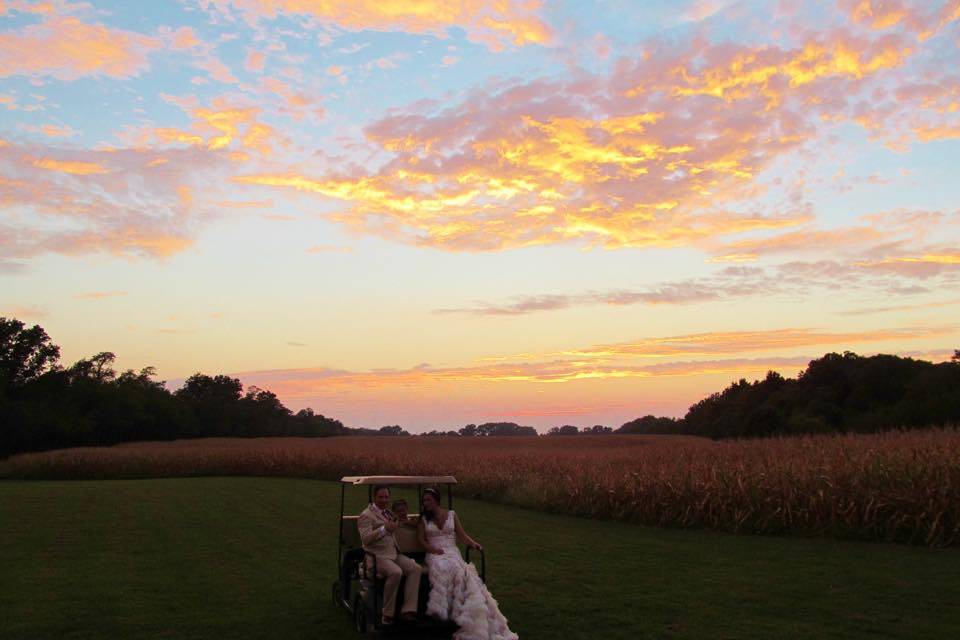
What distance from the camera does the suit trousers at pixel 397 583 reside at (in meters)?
8.41

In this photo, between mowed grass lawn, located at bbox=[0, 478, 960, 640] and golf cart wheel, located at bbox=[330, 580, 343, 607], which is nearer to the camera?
mowed grass lawn, located at bbox=[0, 478, 960, 640]

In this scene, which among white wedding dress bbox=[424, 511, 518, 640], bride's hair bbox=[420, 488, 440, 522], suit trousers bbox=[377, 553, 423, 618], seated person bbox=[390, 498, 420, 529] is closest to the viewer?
white wedding dress bbox=[424, 511, 518, 640]

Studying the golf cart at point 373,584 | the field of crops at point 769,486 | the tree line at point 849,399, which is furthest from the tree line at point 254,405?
the golf cart at point 373,584

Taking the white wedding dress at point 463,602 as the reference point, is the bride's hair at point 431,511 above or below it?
above

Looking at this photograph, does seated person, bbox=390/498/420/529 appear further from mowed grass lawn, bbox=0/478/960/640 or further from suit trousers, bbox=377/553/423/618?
mowed grass lawn, bbox=0/478/960/640

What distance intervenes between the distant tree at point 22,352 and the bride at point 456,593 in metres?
79.6

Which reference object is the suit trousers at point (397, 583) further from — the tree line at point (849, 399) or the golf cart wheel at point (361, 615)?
the tree line at point (849, 399)

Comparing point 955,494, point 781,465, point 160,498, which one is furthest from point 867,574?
point 160,498

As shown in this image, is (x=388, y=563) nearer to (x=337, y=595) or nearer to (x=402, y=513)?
(x=402, y=513)

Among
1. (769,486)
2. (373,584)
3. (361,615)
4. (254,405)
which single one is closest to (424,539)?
(373,584)

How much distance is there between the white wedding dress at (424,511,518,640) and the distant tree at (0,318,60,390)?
262ft

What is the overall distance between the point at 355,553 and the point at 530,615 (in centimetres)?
236

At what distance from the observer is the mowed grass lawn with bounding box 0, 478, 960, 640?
9.28m

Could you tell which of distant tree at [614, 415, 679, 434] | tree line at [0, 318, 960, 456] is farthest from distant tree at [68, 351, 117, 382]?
distant tree at [614, 415, 679, 434]
